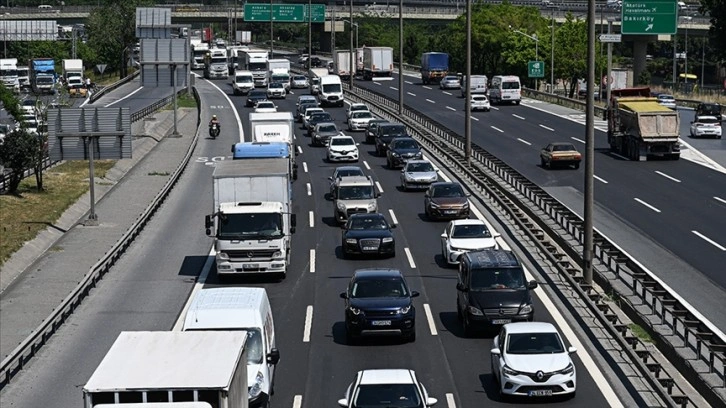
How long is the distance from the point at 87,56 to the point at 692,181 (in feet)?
425

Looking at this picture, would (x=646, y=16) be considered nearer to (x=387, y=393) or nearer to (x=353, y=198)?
(x=353, y=198)

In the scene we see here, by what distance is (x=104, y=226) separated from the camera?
49.7 metres

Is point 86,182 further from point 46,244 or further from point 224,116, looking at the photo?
point 224,116

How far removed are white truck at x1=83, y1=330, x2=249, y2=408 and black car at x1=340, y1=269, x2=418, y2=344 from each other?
37.3 feet

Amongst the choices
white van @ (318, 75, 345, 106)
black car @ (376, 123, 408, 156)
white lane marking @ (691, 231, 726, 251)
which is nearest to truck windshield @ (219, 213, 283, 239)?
white lane marking @ (691, 231, 726, 251)

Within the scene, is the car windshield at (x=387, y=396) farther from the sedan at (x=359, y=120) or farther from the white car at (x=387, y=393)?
the sedan at (x=359, y=120)

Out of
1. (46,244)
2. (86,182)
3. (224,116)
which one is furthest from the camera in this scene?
(224,116)

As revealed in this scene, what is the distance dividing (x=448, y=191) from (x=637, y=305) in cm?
1590

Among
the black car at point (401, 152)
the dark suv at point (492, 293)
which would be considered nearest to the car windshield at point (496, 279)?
the dark suv at point (492, 293)

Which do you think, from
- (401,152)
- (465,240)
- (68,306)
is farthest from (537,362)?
(401,152)

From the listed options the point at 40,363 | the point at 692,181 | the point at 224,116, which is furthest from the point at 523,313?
the point at 224,116

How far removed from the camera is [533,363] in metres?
25.6

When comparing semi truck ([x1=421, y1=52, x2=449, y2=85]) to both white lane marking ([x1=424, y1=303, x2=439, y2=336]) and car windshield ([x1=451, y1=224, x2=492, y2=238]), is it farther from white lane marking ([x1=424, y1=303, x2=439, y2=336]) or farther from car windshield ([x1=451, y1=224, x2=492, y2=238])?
white lane marking ([x1=424, y1=303, x2=439, y2=336])

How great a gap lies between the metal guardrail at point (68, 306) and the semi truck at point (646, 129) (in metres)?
26.3
